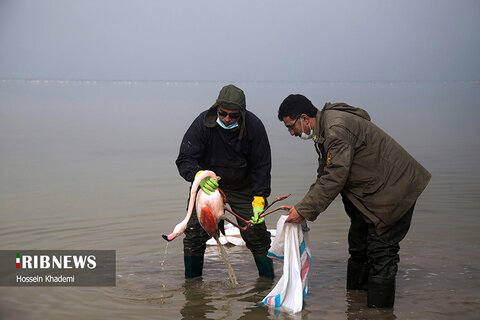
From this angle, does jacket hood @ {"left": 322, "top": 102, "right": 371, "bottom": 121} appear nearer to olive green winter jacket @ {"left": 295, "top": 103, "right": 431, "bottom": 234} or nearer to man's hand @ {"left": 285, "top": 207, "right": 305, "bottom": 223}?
olive green winter jacket @ {"left": 295, "top": 103, "right": 431, "bottom": 234}

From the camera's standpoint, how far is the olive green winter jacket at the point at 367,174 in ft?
16.1

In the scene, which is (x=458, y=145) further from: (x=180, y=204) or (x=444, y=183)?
(x=180, y=204)

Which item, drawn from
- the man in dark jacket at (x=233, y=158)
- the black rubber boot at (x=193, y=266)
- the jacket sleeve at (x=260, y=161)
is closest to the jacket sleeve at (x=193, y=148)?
the man in dark jacket at (x=233, y=158)

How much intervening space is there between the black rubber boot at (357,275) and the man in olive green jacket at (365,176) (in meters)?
0.59

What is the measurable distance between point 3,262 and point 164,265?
1.68 m

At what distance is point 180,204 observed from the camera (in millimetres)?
9922

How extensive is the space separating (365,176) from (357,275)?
1.21 m

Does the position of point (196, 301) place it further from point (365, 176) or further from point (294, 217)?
point (365, 176)

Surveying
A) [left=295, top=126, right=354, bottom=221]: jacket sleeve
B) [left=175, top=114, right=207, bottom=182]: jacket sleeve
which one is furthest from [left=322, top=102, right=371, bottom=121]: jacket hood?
[left=175, top=114, right=207, bottom=182]: jacket sleeve

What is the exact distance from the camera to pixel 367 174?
5012mm

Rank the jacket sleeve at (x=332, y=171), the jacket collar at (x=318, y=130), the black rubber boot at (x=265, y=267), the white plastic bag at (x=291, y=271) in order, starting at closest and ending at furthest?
Answer: 1. the jacket sleeve at (x=332, y=171)
2. the jacket collar at (x=318, y=130)
3. the white plastic bag at (x=291, y=271)
4. the black rubber boot at (x=265, y=267)

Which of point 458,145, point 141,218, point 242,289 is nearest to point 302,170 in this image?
point 141,218

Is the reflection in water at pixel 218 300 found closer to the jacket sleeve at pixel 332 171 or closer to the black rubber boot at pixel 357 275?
the black rubber boot at pixel 357 275

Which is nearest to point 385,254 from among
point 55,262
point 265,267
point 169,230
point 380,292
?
point 380,292
